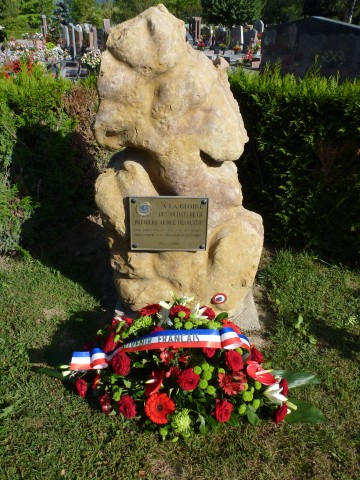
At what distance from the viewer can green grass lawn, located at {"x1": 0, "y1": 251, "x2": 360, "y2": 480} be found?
264cm

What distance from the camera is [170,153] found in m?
3.00

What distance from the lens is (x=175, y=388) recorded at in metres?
2.79

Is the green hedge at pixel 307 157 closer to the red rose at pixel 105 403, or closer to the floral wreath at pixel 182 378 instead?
the floral wreath at pixel 182 378

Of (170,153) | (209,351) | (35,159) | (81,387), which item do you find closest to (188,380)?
(209,351)

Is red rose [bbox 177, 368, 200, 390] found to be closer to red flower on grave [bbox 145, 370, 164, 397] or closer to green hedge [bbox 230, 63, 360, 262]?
red flower on grave [bbox 145, 370, 164, 397]

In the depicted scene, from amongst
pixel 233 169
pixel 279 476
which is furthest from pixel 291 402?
pixel 233 169

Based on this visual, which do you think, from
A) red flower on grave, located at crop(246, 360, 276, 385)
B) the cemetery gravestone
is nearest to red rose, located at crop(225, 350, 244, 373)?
red flower on grave, located at crop(246, 360, 276, 385)

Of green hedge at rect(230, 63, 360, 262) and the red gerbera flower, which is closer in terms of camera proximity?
the red gerbera flower

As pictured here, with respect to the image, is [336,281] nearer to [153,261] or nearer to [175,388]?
[153,261]

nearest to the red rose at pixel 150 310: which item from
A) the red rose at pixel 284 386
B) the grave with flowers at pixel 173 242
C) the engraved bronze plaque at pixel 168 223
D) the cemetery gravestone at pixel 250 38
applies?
the grave with flowers at pixel 173 242

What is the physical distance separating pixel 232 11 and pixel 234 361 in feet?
122

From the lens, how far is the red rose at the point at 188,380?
2.62 metres

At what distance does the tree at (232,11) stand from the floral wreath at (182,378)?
121ft

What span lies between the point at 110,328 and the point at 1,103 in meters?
2.79
